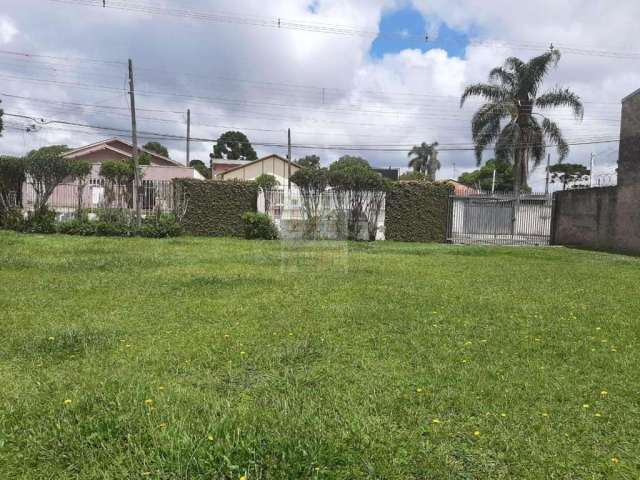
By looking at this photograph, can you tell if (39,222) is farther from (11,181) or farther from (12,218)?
(11,181)

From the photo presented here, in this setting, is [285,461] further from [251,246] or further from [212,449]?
[251,246]

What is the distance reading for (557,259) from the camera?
1396cm

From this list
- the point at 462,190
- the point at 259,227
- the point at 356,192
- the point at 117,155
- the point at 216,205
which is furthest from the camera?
the point at 462,190

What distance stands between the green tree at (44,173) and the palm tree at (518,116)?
820 inches

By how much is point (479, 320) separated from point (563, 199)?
17.2 meters

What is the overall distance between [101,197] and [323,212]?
315 inches

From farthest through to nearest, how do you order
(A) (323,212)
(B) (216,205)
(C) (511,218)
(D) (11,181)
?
1. (C) (511,218)
2. (B) (216,205)
3. (A) (323,212)
4. (D) (11,181)

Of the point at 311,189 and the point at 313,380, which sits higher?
the point at 311,189

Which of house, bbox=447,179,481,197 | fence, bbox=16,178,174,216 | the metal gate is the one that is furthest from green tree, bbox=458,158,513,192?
fence, bbox=16,178,174,216

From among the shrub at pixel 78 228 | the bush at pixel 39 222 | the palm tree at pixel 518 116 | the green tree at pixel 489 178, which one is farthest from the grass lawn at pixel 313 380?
the green tree at pixel 489 178

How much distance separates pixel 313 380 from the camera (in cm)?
371

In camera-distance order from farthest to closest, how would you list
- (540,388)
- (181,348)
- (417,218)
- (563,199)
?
(563,199), (417,218), (181,348), (540,388)

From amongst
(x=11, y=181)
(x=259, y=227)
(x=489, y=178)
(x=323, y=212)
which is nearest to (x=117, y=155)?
(x=11, y=181)

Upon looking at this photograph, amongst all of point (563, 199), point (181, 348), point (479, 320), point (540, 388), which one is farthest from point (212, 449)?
point (563, 199)
